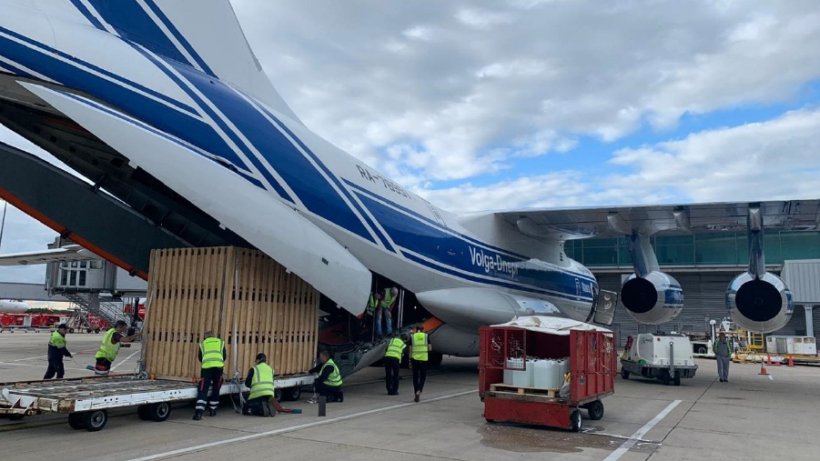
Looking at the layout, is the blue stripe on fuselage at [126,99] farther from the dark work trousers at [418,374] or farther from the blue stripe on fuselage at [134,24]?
the dark work trousers at [418,374]

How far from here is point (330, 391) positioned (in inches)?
388

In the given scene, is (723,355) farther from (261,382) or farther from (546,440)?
(261,382)

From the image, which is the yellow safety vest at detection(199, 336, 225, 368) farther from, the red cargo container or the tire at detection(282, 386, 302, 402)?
the red cargo container

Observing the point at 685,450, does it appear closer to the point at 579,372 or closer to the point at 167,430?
the point at 579,372

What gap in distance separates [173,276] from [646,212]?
9.85 m

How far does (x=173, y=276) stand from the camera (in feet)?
30.8

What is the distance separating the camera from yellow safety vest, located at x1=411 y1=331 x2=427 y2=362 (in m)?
11.0

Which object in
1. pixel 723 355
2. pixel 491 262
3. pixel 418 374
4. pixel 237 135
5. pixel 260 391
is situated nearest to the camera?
pixel 260 391

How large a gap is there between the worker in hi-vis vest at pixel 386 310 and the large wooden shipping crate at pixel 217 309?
210cm

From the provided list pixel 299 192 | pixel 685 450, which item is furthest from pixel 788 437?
pixel 299 192

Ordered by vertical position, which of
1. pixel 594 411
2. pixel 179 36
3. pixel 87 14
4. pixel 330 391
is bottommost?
pixel 594 411

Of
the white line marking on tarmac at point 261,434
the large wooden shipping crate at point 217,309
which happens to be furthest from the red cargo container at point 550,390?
the large wooden shipping crate at point 217,309

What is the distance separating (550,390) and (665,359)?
745 cm

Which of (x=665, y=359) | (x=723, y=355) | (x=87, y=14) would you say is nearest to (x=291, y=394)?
(x=87, y=14)
